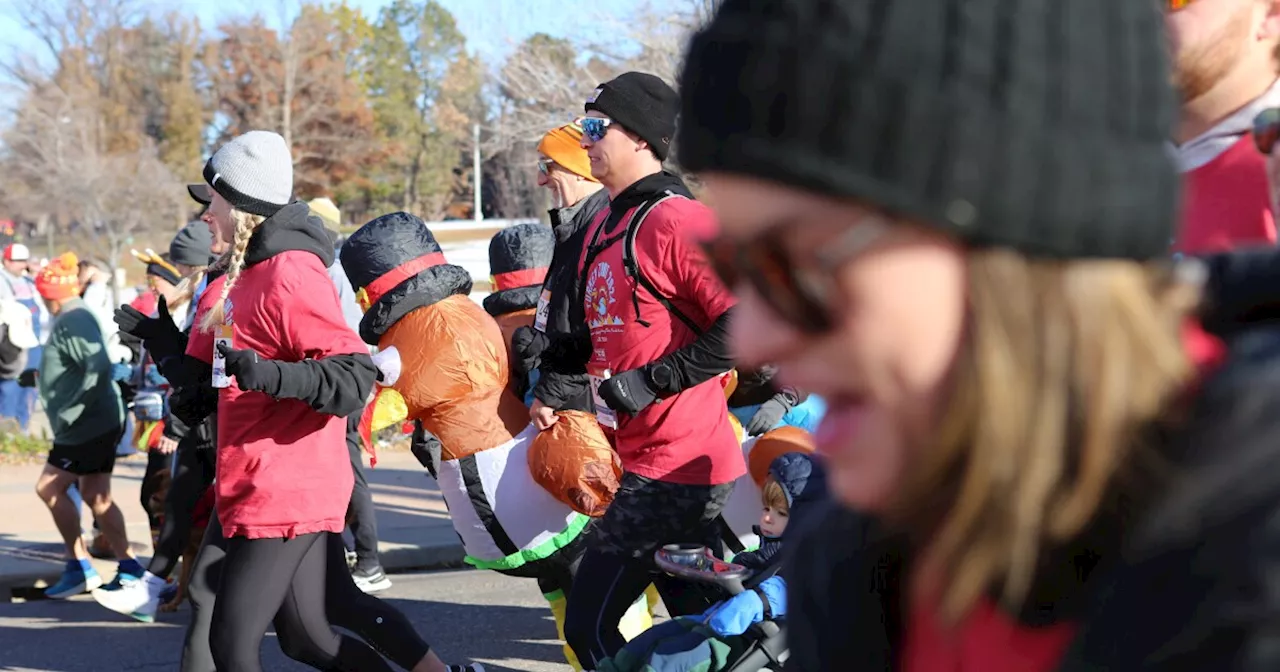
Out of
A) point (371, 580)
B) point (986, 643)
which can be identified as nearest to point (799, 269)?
point (986, 643)

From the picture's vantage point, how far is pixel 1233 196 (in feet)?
6.68

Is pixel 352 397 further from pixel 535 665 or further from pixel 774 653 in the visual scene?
pixel 535 665

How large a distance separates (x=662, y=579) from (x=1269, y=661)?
400 centimetres

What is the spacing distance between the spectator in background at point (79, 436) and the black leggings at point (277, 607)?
3228mm

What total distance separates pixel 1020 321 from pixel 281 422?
3686mm

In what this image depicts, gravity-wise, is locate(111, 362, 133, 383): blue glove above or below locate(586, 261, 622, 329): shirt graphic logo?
below

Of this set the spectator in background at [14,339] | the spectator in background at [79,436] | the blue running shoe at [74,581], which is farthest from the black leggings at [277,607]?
the spectator in background at [14,339]

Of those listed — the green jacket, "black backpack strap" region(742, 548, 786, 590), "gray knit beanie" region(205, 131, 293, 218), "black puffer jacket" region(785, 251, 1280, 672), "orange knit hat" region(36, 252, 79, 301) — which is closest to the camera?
"black puffer jacket" region(785, 251, 1280, 672)

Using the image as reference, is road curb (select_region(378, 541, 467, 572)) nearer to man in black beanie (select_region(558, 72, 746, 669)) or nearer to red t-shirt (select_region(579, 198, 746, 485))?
man in black beanie (select_region(558, 72, 746, 669))

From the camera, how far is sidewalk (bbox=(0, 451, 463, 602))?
7929 mm

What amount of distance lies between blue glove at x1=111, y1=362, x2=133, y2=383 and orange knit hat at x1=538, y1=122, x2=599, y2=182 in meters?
3.44

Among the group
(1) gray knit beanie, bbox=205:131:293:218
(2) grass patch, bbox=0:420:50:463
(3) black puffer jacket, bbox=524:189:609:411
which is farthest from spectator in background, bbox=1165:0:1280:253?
(2) grass patch, bbox=0:420:50:463

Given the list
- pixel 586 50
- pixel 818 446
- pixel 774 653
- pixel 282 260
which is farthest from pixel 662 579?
pixel 586 50

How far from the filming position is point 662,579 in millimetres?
4688
